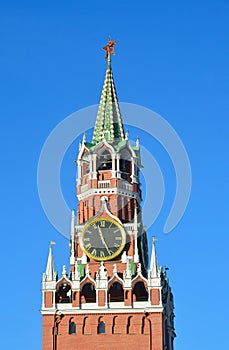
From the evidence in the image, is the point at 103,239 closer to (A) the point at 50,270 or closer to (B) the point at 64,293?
(A) the point at 50,270

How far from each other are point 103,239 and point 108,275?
3150 mm

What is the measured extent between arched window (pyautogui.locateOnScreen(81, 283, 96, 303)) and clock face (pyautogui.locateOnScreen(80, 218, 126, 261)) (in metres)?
2.53

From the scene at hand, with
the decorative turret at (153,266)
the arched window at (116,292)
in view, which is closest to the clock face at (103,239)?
the arched window at (116,292)

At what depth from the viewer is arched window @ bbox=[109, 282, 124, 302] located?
104 m

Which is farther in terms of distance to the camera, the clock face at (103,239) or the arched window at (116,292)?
the clock face at (103,239)

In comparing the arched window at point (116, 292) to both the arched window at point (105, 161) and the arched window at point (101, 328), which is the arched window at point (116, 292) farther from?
the arched window at point (105, 161)

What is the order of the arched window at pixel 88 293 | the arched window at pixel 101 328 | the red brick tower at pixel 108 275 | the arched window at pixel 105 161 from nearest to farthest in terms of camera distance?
1. the red brick tower at pixel 108 275
2. the arched window at pixel 101 328
3. the arched window at pixel 88 293
4. the arched window at pixel 105 161

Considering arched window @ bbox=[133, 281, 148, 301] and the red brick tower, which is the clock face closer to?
the red brick tower

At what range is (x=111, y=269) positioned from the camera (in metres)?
105

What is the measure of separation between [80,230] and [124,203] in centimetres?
452

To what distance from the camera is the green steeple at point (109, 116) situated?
367 ft

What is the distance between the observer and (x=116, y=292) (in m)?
104

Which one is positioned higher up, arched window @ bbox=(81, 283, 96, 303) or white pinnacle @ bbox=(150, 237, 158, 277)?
white pinnacle @ bbox=(150, 237, 158, 277)

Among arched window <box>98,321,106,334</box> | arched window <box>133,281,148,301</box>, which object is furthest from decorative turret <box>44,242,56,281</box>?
arched window <box>133,281,148,301</box>
